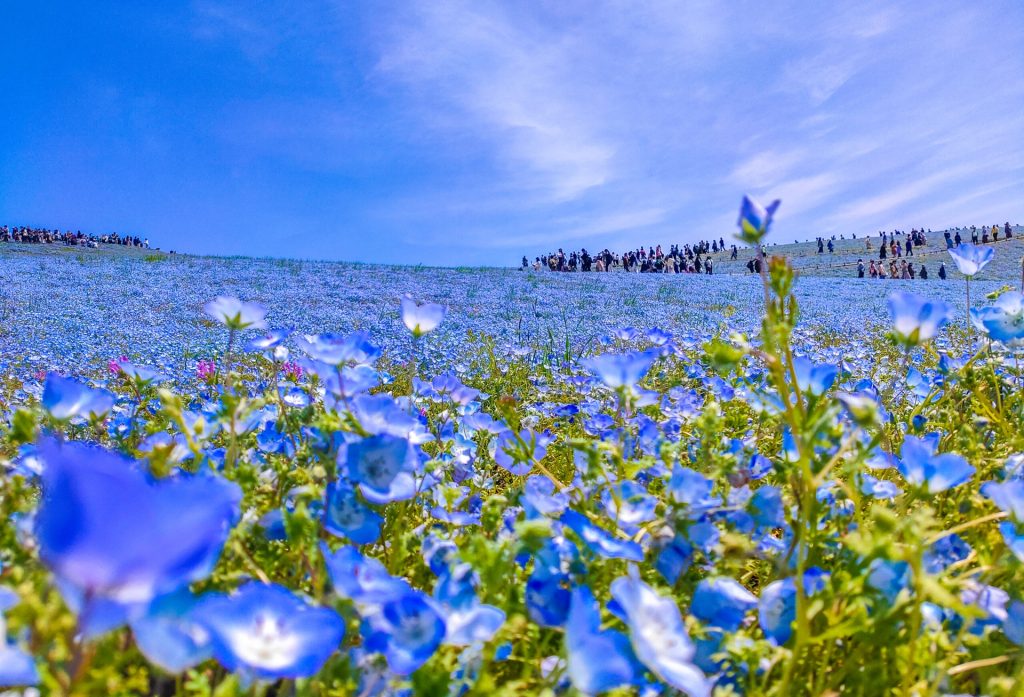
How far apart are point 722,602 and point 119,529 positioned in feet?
2.61

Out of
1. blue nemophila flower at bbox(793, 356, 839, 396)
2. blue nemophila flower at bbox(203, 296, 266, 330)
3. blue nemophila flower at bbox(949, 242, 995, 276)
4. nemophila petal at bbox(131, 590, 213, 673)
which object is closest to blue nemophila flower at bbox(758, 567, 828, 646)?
blue nemophila flower at bbox(793, 356, 839, 396)

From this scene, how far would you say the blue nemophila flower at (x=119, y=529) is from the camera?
396 mm

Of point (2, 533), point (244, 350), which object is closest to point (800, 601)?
point (2, 533)

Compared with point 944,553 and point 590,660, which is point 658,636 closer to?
point 590,660

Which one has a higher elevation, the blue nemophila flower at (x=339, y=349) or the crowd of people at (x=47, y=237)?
the crowd of people at (x=47, y=237)

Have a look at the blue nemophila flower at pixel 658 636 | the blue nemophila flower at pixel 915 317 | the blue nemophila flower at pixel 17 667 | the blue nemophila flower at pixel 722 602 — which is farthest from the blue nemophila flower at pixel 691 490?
the blue nemophila flower at pixel 17 667

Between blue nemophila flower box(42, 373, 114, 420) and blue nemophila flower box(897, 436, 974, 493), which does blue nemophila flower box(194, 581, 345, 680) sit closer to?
blue nemophila flower box(42, 373, 114, 420)

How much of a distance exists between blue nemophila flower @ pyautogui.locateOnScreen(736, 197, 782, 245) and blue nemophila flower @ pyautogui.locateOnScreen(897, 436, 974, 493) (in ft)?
1.48

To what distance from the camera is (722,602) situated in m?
0.91

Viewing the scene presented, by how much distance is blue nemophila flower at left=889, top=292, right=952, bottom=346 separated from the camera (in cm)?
106

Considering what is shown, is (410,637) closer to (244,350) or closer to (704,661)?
(704,661)

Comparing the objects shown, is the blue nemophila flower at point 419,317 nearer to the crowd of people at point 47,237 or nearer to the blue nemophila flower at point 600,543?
the blue nemophila flower at point 600,543

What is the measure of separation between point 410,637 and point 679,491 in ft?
1.61

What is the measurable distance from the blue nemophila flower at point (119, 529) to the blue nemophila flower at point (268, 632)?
14 centimetres
